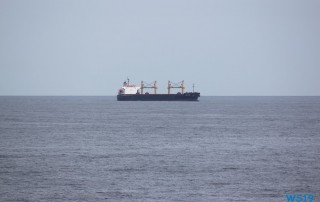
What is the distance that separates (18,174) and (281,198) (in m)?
17.0

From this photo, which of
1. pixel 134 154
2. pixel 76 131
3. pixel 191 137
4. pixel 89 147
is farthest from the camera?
pixel 76 131

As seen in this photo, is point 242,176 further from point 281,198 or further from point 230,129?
point 230,129

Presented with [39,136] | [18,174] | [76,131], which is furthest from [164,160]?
[76,131]

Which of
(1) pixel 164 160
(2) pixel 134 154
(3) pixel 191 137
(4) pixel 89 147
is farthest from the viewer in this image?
(3) pixel 191 137

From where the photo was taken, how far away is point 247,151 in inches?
1956

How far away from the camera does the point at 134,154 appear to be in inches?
1841

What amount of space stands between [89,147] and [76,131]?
19.7m

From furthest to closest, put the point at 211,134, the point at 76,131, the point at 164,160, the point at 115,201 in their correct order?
the point at 76,131 → the point at 211,134 → the point at 164,160 → the point at 115,201

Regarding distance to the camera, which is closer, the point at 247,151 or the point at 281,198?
the point at 281,198

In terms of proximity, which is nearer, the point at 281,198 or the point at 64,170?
the point at 281,198

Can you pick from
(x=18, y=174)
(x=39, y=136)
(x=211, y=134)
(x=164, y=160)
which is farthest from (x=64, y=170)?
(x=211, y=134)

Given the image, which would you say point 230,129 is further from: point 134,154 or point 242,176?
point 242,176

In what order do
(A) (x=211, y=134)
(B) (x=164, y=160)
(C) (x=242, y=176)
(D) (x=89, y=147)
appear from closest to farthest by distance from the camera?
(C) (x=242, y=176), (B) (x=164, y=160), (D) (x=89, y=147), (A) (x=211, y=134)

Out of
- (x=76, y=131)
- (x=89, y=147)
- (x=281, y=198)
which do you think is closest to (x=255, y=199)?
(x=281, y=198)
